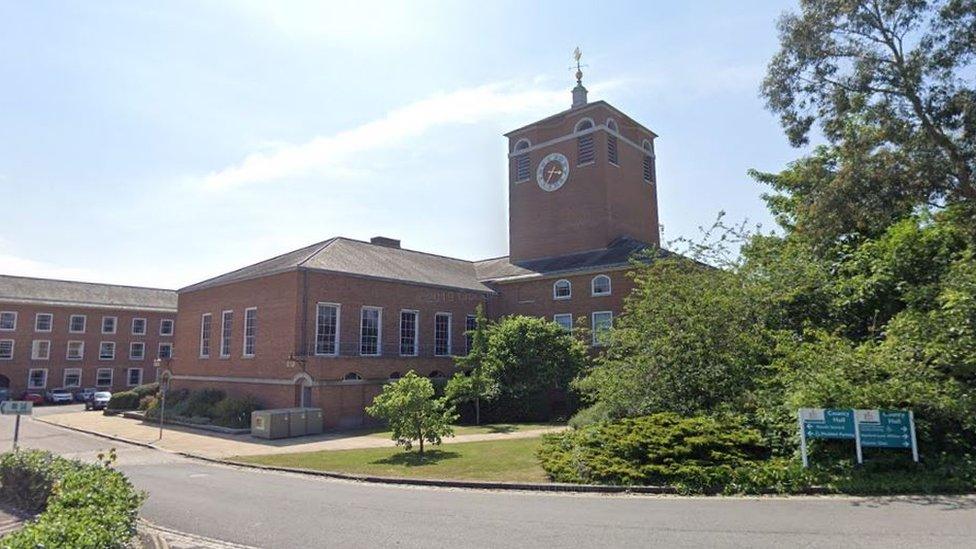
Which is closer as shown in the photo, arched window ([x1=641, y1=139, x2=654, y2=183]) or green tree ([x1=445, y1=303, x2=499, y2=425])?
green tree ([x1=445, y1=303, x2=499, y2=425])

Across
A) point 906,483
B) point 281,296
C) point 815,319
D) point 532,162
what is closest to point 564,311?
point 532,162

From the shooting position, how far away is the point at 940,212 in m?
16.6

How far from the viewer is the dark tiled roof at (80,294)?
50219mm

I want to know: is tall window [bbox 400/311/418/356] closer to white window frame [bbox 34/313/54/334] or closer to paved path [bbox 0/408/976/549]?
paved path [bbox 0/408/976/549]

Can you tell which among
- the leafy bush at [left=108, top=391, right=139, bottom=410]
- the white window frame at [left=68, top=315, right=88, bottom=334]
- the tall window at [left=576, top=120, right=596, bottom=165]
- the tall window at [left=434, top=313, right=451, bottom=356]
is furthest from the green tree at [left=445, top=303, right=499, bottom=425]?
the white window frame at [left=68, top=315, right=88, bottom=334]

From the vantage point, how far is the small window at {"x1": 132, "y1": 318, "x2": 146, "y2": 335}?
55969 millimetres

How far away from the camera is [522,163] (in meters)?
41.3

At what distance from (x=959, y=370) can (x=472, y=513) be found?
1004 centimetres

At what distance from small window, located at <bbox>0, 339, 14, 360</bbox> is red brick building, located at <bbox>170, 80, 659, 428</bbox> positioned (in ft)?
76.6

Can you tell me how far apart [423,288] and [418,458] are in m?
17.2

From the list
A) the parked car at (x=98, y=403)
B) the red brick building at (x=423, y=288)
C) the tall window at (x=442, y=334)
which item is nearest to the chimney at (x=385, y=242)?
the red brick building at (x=423, y=288)

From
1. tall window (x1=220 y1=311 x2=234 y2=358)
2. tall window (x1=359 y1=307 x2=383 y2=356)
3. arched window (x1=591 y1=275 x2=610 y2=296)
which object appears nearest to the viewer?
tall window (x1=359 y1=307 x2=383 y2=356)

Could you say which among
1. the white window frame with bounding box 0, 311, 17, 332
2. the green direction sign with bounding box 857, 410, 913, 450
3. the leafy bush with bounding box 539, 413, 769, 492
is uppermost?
the white window frame with bounding box 0, 311, 17, 332

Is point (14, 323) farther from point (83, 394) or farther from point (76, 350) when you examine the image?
point (83, 394)
